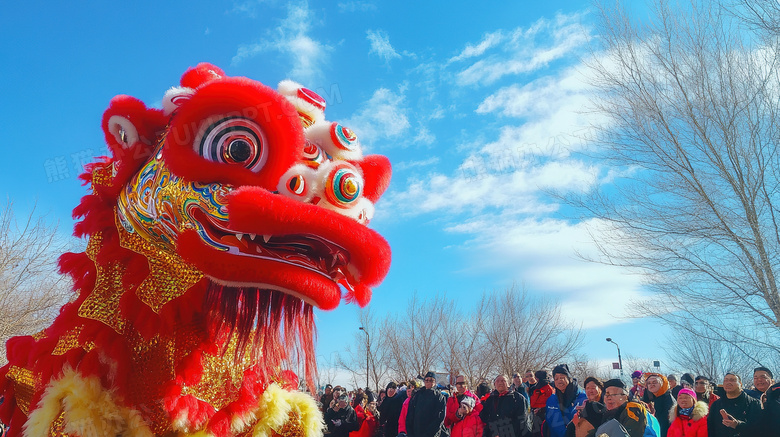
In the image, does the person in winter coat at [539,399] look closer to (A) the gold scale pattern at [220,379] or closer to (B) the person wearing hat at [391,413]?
(B) the person wearing hat at [391,413]

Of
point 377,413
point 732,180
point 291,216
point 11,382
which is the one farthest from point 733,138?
point 11,382

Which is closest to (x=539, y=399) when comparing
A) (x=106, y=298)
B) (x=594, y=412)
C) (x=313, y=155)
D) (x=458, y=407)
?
(x=458, y=407)

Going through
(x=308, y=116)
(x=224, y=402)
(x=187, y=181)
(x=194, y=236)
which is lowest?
(x=224, y=402)

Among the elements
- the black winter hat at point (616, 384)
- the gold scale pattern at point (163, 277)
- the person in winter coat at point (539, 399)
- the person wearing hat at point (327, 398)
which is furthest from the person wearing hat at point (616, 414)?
the person wearing hat at point (327, 398)

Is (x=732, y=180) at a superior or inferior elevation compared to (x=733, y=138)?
inferior

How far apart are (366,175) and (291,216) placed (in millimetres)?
594

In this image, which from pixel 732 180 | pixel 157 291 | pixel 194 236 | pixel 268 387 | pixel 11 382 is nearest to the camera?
pixel 194 236

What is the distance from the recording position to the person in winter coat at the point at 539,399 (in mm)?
6863

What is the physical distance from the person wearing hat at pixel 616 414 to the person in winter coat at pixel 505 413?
154 cm

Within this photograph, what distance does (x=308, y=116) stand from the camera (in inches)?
87.4

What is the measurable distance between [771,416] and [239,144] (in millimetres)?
5547

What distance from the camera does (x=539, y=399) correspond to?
22.9 feet

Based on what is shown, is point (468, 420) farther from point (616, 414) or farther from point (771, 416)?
point (771, 416)

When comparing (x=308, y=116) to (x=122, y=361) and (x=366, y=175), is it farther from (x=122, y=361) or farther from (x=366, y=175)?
(x=122, y=361)
